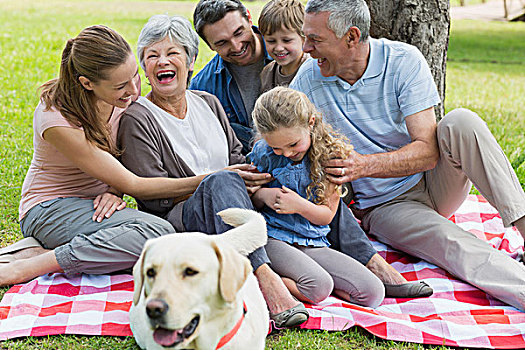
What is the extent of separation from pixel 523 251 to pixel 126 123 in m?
2.58

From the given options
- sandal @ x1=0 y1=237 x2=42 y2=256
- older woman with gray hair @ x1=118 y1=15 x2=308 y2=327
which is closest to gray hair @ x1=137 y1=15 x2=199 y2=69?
older woman with gray hair @ x1=118 y1=15 x2=308 y2=327

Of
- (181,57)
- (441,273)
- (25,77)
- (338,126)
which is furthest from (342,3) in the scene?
(25,77)

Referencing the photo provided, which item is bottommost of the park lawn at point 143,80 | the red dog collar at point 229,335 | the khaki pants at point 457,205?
the park lawn at point 143,80

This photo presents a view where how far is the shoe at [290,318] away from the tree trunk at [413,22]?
258 cm

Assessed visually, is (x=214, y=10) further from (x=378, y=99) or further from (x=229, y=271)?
(x=229, y=271)

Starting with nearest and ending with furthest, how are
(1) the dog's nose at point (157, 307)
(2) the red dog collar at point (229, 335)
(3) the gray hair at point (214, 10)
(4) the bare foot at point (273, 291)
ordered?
(1) the dog's nose at point (157, 307)
(2) the red dog collar at point (229, 335)
(4) the bare foot at point (273, 291)
(3) the gray hair at point (214, 10)

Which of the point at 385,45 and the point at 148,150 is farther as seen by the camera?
the point at 385,45

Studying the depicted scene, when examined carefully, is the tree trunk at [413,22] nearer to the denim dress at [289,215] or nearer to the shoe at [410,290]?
the denim dress at [289,215]

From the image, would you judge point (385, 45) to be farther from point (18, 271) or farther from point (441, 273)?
point (18, 271)

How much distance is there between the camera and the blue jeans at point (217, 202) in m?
3.17

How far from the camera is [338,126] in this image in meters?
3.84

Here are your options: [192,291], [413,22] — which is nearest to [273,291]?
[192,291]

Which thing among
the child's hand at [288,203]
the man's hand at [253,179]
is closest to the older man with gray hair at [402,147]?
the child's hand at [288,203]

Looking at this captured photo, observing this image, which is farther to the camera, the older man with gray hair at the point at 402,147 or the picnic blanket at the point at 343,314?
the older man with gray hair at the point at 402,147
